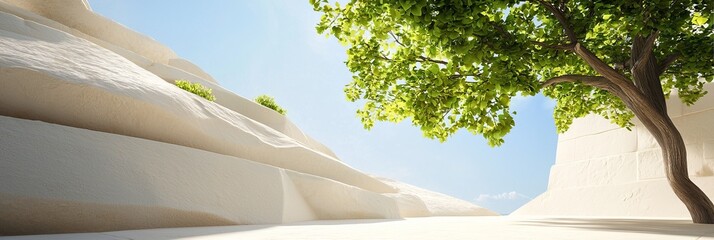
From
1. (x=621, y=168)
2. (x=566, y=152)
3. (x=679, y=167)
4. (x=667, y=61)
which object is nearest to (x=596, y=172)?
(x=621, y=168)

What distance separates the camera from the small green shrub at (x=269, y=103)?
2466 centimetres

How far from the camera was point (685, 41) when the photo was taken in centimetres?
1172

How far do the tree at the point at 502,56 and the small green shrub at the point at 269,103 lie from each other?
12775 mm

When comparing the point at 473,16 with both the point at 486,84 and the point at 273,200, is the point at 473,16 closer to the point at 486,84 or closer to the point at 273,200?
the point at 486,84

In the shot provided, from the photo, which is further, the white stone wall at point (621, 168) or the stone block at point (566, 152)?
the stone block at point (566, 152)

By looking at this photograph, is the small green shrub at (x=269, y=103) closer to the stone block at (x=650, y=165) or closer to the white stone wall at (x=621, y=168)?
the white stone wall at (x=621, y=168)

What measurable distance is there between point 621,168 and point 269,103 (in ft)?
56.8

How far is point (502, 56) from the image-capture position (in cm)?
877

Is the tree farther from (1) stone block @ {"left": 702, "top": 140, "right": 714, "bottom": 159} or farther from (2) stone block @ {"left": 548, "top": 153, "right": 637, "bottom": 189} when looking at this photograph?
(2) stone block @ {"left": 548, "top": 153, "right": 637, "bottom": 189}

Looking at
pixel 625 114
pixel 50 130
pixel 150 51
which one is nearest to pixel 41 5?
pixel 150 51

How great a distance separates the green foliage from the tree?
25 mm

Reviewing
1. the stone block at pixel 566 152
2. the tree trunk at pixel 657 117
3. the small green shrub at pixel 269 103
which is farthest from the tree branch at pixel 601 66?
the small green shrub at pixel 269 103

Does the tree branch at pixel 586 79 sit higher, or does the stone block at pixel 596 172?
the tree branch at pixel 586 79

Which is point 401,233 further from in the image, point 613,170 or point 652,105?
point 613,170
